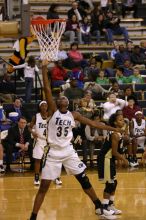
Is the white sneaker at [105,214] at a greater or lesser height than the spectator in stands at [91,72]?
greater

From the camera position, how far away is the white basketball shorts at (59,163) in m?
10.8

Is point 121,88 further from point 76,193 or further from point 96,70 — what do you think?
point 76,193

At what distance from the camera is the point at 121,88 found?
66.9 ft

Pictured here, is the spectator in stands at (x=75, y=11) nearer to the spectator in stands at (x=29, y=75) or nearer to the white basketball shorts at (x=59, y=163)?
the spectator in stands at (x=29, y=75)

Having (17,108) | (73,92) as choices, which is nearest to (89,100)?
(73,92)

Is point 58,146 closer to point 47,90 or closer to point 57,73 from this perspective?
point 47,90

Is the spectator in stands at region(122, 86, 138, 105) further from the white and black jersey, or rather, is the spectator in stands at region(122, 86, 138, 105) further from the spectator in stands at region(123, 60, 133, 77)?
the white and black jersey

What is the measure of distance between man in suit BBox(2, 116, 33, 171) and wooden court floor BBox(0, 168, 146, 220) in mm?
658

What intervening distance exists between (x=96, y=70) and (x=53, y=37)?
805 centimetres

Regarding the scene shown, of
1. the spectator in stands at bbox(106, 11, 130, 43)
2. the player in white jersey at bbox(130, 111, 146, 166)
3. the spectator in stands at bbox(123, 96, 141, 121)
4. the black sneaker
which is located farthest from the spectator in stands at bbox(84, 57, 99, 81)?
the black sneaker

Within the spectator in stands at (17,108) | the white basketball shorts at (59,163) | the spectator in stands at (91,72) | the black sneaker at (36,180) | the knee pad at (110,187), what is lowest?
the black sneaker at (36,180)

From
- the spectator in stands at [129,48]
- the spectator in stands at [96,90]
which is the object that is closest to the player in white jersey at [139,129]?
the spectator in stands at [96,90]

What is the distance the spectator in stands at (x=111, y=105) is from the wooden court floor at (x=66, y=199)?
8.44 feet

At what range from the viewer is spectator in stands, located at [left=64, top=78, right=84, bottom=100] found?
19.2 m
